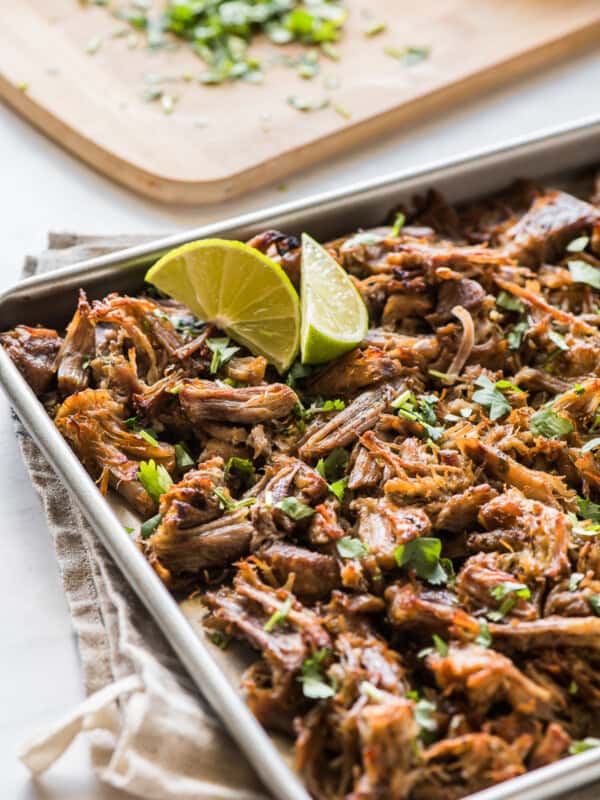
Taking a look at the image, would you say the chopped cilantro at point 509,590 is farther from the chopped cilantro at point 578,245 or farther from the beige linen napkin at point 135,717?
the chopped cilantro at point 578,245

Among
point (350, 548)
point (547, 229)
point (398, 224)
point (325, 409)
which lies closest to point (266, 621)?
point (350, 548)

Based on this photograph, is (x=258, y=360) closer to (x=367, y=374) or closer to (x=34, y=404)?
(x=367, y=374)

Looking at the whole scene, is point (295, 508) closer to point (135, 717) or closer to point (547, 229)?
point (135, 717)

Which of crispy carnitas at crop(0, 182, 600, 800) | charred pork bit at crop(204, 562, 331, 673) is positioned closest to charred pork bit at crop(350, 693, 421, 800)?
crispy carnitas at crop(0, 182, 600, 800)

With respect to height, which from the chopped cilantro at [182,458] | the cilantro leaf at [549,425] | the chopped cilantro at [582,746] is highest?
the chopped cilantro at [182,458]

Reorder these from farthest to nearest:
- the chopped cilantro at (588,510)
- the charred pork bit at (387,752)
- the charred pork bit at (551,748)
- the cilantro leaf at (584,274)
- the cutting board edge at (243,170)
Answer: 1. the cutting board edge at (243,170)
2. the cilantro leaf at (584,274)
3. the chopped cilantro at (588,510)
4. the charred pork bit at (551,748)
5. the charred pork bit at (387,752)

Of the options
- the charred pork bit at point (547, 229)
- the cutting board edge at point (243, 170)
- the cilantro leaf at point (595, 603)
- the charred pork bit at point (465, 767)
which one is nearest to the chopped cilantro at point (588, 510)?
the cilantro leaf at point (595, 603)
